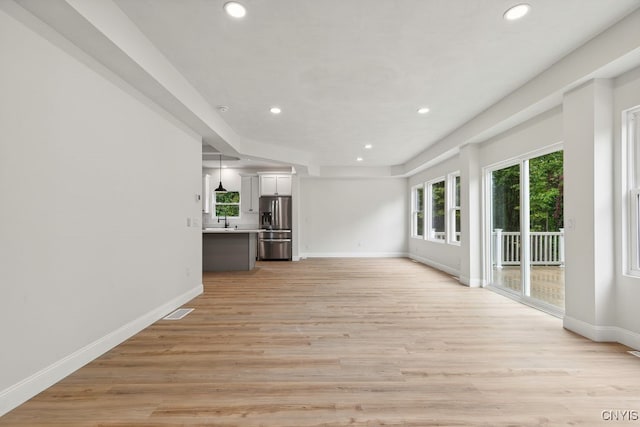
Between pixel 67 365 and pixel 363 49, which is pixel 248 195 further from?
pixel 67 365

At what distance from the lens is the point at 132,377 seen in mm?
2256

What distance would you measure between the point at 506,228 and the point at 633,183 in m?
1.98

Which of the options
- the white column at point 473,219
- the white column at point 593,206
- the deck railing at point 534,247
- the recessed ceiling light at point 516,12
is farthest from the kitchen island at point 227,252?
the recessed ceiling light at point 516,12

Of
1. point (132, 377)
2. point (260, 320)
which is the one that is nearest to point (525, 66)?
point (260, 320)

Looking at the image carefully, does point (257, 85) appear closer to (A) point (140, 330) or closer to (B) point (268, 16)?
(B) point (268, 16)

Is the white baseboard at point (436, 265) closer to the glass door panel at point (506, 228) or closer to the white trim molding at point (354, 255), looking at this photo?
the white trim molding at point (354, 255)

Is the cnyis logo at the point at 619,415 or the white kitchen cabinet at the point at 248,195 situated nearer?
the cnyis logo at the point at 619,415

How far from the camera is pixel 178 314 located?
375cm

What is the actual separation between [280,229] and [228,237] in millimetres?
2046

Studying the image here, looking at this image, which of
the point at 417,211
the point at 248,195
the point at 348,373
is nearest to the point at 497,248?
the point at 348,373

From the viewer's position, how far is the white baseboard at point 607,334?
2.72 meters

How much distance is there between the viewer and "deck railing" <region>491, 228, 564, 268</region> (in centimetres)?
398

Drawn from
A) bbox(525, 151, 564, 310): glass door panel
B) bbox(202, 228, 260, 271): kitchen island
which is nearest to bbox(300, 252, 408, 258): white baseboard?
bbox(202, 228, 260, 271): kitchen island

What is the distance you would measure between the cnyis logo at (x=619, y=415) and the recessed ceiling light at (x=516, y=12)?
8.88ft
